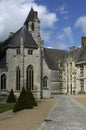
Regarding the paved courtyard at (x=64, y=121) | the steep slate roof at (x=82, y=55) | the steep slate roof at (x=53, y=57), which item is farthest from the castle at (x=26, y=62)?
the paved courtyard at (x=64, y=121)

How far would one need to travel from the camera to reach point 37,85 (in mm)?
57344

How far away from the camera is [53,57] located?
80750 mm

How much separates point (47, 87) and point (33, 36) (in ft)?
31.8

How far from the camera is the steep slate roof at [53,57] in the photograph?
77.3 metres

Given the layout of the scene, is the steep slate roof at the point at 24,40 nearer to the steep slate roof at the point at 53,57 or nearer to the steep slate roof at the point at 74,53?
the steep slate roof at the point at 53,57

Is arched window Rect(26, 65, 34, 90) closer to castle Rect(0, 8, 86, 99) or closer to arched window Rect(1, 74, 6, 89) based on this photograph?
castle Rect(0, 8, 86, 99)

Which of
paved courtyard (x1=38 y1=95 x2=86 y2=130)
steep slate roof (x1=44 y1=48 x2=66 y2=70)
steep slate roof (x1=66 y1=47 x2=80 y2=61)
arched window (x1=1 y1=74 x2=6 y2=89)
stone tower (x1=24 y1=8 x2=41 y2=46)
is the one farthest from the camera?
steep slate roof (x1=44 y1=48 x2=66 y2=70)

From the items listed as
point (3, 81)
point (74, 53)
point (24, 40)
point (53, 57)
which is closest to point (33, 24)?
point (24, 40)

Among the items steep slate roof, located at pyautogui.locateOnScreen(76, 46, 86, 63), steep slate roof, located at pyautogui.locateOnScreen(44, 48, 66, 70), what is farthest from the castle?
steep slate roof, located at pyautogui.locateOnScreen(44, 48, 66, 70)

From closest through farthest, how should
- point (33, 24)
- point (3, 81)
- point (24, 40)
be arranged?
point (3, 81) → point (24, 40) → point (33, 24)

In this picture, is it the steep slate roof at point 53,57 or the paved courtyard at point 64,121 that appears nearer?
the paved courtyard at point 64,121

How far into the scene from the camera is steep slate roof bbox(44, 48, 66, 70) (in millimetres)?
77312

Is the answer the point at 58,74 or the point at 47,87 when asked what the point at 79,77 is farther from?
the point at 47,87

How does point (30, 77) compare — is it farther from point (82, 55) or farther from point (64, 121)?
point (64, 121)
